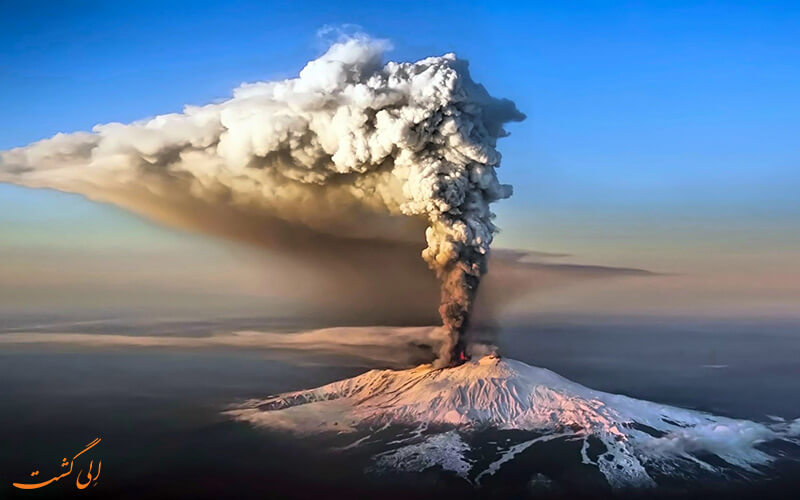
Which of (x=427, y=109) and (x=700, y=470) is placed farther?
(x=700, y=470)

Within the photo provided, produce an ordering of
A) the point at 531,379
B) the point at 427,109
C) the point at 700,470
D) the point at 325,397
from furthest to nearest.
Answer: the point at 325,397, the point at 531,379, the point at 700,470, the point at 427,109

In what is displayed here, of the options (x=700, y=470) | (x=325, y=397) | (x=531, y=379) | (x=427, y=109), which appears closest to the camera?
(x=427, y=109)

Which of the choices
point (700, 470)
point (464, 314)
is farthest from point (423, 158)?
point (700, 470)

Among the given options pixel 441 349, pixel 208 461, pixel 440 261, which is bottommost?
pixel 208 461

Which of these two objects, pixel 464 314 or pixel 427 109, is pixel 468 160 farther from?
pixel 464 314

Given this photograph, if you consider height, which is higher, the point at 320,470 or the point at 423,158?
the point at 423,158

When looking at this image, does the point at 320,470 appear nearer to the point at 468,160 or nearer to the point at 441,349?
the point at 441,349
